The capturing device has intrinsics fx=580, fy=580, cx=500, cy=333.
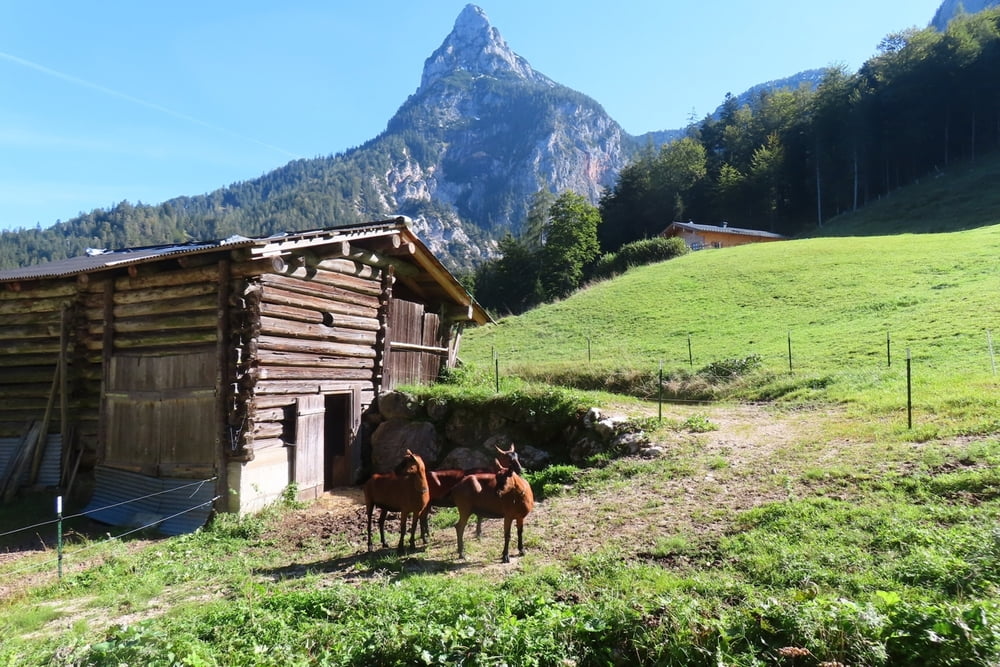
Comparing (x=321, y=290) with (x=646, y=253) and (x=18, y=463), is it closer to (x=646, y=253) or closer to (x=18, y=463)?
(x=18, y=463)

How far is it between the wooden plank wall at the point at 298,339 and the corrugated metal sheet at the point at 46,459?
562cm

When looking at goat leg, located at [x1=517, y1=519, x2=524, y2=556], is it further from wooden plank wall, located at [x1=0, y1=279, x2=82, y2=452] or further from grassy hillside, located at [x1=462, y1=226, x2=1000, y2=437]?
wooden plank wall, located at [x1=0, y1=279, x2=82, y2=452]

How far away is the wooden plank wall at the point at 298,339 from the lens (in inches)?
444

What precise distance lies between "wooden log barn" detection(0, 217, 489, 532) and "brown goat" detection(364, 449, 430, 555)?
3.61 meters

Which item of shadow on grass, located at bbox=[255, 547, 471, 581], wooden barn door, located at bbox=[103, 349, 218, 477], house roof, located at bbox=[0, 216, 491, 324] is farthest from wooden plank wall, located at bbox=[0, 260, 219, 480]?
shadow on grass, located at bbox=[255, 547, 471, 581]

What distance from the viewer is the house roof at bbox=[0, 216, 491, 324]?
438 inches

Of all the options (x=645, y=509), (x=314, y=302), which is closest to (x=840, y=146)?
(x=314, y=302)

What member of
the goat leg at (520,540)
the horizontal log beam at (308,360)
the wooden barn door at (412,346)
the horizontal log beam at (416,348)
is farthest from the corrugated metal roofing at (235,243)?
the goat leg at (520,540)

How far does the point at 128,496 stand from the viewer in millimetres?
11906

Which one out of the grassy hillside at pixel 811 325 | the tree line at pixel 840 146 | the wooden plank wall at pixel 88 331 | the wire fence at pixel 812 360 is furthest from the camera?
the tree line at pixel 840 146

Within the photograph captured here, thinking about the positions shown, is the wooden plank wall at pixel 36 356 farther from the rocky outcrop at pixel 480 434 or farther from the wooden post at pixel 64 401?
the rocky outcrop at pixel 480 434

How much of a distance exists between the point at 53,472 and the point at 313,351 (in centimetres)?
656

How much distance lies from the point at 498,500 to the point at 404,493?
60.5 inches

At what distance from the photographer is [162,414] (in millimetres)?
11883
